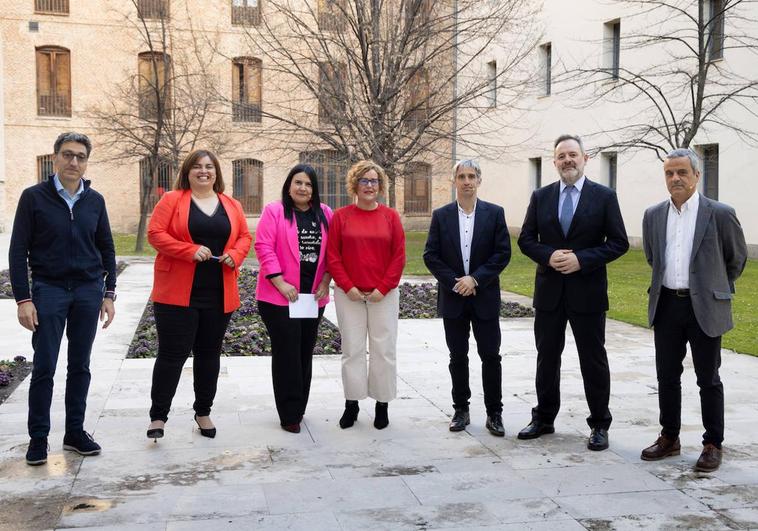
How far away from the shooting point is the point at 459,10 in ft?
53.3

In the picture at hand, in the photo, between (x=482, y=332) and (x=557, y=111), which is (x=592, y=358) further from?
(x=557, y=111)

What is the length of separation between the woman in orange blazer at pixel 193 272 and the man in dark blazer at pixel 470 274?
139 centimetres

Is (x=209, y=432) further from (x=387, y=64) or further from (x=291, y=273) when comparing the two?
(x=387, y=64)

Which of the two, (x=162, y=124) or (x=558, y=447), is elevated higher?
(x=162, y=124)

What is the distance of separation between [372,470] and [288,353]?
127 cm

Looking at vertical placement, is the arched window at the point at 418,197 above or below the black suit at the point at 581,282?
above

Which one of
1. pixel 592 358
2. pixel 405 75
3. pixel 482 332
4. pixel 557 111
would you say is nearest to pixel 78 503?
pixel 482 332

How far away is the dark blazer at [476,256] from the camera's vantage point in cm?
622

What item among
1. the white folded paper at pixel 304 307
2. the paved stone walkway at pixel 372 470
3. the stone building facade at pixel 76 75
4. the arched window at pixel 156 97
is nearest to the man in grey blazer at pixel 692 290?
the paved stone walkway at pixel 372 470

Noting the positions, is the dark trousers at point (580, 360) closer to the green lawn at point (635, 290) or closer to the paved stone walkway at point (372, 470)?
the paved stone walkway at point (372, 470)

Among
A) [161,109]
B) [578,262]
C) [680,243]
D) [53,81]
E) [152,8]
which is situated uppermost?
[152,8]

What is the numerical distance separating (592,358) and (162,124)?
21154 millimetres

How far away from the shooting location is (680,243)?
5531 millimetres

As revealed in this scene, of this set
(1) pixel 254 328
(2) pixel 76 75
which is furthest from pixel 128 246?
(1) pixel 254 328
